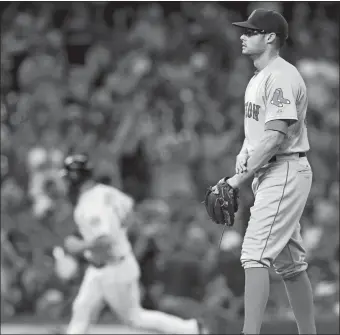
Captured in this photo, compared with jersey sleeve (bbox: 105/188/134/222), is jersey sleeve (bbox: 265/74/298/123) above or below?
above

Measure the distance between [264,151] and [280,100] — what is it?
10.3 inches

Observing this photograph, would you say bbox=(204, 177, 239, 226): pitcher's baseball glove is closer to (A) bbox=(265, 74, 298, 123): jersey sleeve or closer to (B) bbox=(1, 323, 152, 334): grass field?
(A) bbox=(265, 74, 298, 123): jersey sleeve

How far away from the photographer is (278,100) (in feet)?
14.1

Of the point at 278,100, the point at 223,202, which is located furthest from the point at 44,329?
the point at 278,100

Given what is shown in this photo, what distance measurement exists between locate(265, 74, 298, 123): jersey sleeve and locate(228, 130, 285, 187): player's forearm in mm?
84

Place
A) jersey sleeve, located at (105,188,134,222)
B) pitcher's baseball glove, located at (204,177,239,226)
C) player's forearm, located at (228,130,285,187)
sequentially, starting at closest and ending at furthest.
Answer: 1. player's forearm, located at (228,130,285,187)
2. pitcher's baseball glove, located at (204,177,239,226)
3. jersey sleeve, located at (105,188,134,222)

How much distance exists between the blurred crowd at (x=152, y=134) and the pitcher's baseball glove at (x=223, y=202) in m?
3.68

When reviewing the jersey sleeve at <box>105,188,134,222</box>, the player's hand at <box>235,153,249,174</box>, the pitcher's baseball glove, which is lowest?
the jersey sleeve at <box>105,188,134,222</box>

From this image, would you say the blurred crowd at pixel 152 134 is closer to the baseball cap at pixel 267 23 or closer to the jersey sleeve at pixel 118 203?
the jersey sleeve at pixel 118 203

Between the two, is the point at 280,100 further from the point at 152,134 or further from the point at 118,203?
the point at 152,134

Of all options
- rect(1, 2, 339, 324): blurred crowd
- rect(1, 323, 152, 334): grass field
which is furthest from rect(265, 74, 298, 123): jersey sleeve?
rect(1, 2, 339, 324): blurred crowd

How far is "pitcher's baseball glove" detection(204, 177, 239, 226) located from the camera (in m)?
4.41

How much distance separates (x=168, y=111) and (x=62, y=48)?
4.52ft

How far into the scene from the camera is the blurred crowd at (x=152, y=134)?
27.3ft
